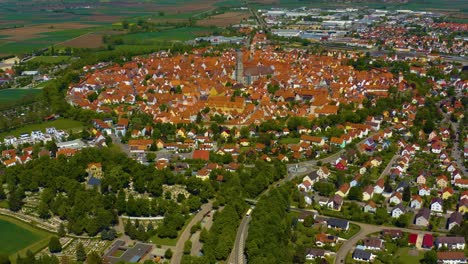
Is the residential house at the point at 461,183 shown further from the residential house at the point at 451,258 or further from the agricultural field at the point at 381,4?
the agricultural field at the point at 381,4

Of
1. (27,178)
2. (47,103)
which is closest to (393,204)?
(27,178)

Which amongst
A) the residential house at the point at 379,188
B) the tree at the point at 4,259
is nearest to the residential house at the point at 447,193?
the residential house at the point at 379,188

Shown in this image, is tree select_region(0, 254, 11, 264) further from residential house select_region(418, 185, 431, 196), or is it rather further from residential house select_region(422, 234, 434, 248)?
residential house select_region(418, 185, 431, 196)

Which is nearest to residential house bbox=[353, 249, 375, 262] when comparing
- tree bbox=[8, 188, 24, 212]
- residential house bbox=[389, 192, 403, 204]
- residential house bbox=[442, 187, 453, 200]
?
residential house bbox=[389, 192, 403, 204]

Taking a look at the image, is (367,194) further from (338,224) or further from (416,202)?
(338,224)

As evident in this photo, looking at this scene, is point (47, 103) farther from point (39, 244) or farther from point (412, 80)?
point (412, 80)

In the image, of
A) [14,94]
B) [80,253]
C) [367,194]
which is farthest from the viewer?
[14,94]

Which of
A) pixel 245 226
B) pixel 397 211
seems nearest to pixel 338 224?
pixel 397 211
